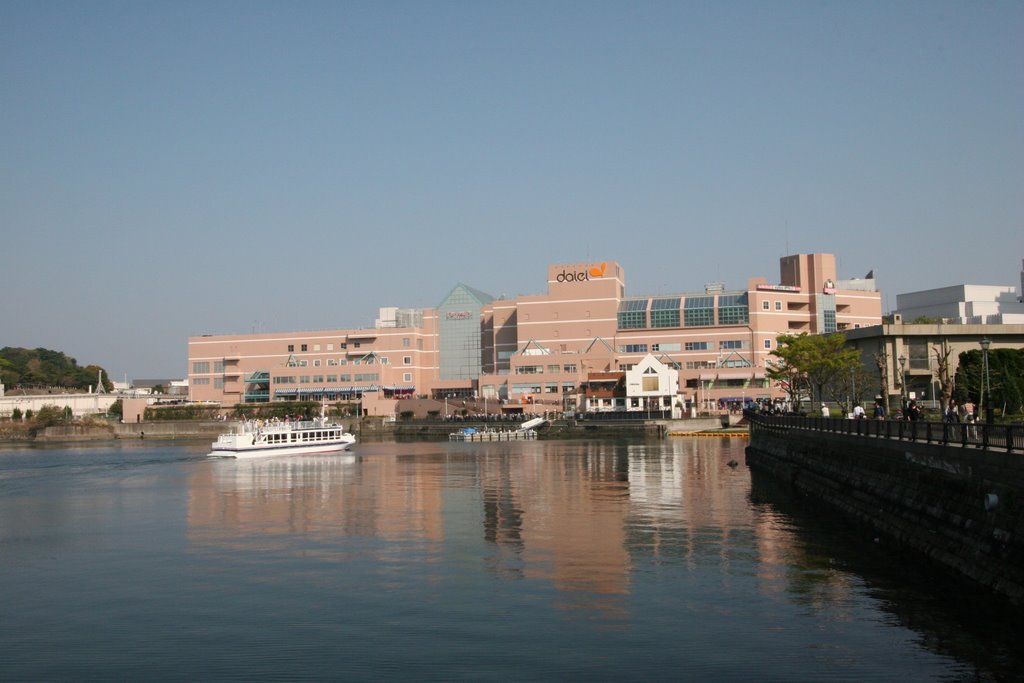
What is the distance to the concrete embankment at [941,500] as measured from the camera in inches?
792

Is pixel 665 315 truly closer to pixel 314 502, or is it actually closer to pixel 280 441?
pixel 280 441

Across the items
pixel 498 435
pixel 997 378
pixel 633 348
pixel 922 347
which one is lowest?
pixel 498 435

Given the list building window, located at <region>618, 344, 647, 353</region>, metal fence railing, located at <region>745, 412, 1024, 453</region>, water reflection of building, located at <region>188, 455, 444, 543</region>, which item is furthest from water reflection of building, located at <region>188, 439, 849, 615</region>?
building window, located at <region>618, 344, 647, 353</region>

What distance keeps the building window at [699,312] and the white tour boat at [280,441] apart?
61503 mm

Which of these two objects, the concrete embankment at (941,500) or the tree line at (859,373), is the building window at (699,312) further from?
the concrete embankment at (941,500)

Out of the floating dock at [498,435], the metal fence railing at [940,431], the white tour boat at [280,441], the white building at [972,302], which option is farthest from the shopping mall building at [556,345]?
the metal fence railing at [940,431]

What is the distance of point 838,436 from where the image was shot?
3962 cm

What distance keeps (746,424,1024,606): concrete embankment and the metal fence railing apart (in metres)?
0.37

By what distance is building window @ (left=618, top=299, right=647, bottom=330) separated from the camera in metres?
136

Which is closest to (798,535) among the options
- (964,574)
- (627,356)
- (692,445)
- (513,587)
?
(964,574)

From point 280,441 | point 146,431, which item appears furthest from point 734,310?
point 146,431

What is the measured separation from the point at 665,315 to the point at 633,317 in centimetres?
468

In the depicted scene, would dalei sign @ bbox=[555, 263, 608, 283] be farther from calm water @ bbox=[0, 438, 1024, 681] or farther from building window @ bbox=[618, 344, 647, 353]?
calm water @ bbox=[0, 438, 1024, 681]

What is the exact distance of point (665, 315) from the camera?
13500 cm
